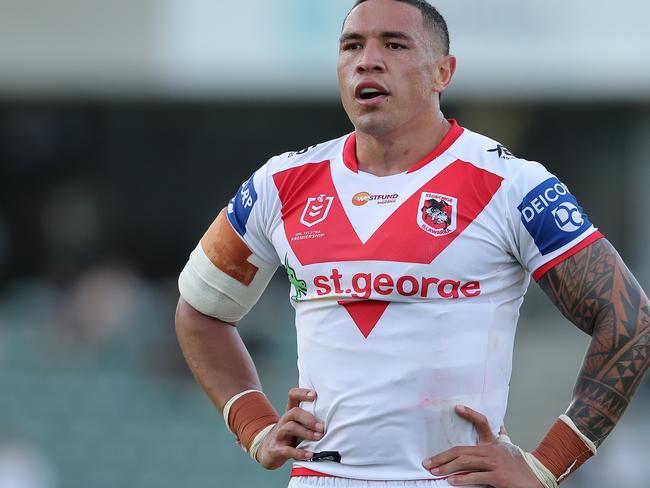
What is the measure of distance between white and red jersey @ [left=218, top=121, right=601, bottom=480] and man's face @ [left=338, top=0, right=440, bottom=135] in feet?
0.64

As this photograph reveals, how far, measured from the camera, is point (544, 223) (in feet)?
12.3

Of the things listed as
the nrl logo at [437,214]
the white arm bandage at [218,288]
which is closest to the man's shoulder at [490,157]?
the nrl logo at [437,214]

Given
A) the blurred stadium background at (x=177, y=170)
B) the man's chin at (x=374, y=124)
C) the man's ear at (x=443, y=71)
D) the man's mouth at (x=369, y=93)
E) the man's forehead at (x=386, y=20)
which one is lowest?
the blurred stadium background at (x=177, y=170)

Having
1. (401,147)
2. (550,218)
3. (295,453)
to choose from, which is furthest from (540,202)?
(295,453)

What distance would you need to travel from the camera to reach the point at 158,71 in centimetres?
1485

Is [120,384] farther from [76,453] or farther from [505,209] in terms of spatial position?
[505,209]

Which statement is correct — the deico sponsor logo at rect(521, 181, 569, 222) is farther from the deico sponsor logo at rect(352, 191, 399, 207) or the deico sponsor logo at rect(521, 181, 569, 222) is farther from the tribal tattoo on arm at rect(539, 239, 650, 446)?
the deico sponsor logo at rect(352, 191, 399, 207)

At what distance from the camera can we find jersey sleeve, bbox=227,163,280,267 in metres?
4.27

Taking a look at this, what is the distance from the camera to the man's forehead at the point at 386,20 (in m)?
4.09

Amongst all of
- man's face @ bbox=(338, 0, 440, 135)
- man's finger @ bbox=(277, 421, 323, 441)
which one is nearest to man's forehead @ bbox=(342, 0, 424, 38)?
man's face @ bbox=(338, 0, 440, 135)

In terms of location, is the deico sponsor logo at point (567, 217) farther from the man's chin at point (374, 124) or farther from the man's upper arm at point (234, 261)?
the man's upper arm at point (234, 261)

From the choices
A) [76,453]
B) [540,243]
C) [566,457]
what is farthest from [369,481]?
[76,453]

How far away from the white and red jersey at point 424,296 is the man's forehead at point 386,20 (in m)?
0.41

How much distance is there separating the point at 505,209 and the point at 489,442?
0.69 metres
